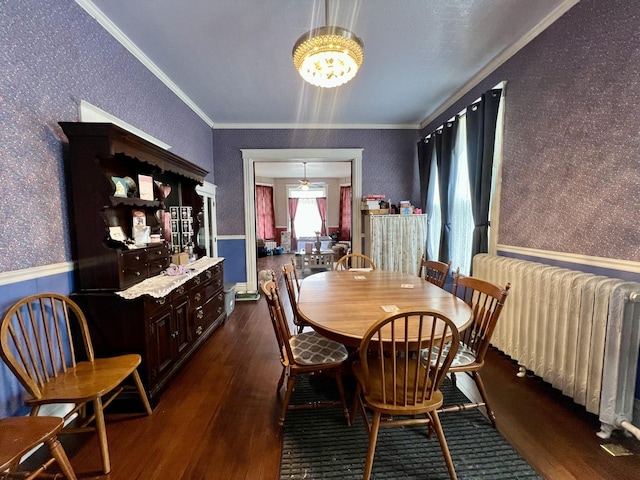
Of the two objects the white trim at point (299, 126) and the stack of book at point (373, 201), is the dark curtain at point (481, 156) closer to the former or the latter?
the stack of book at point (373, 201)

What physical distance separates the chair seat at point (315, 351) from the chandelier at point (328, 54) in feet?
5.55

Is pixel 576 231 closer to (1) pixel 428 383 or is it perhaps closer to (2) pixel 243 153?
(1) pixel 428 383

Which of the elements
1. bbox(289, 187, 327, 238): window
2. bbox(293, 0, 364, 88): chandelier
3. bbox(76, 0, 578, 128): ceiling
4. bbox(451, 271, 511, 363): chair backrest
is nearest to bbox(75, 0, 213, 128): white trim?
bbox(76, 0, 578, 128): ceiling

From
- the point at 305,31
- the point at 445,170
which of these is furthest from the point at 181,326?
the point at 445,170

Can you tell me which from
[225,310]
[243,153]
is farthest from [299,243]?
[225,310]

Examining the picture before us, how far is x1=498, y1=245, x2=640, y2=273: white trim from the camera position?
5.21ft

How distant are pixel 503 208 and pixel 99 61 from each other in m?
3.53

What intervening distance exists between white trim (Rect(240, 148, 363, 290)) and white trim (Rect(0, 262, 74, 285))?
280 centimetres

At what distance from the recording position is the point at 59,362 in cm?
170

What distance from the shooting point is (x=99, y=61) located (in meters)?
2.03

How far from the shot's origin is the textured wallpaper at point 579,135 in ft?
5.20

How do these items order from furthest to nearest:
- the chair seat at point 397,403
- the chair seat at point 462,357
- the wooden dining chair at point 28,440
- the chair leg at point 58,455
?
1. the chair seat at point 462,357
2. the chair seat at point 397,403
3. the chair leg at point 58,455
4. the wooden dining chair at point 28,440

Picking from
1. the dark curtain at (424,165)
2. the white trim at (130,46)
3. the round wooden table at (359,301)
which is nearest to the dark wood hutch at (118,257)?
the white trim at (130,46)

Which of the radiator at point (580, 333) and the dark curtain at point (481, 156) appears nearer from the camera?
the radiator at point (580, 333)
